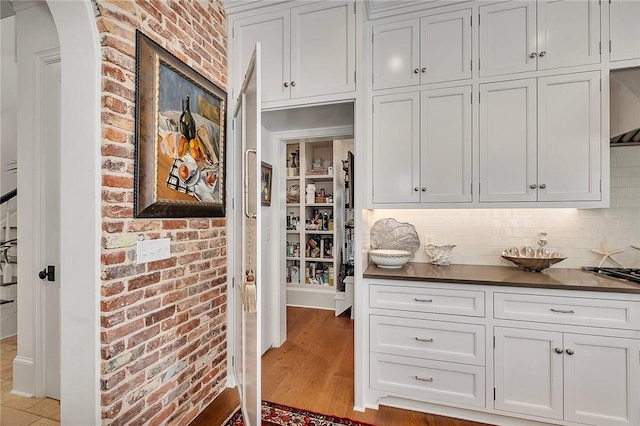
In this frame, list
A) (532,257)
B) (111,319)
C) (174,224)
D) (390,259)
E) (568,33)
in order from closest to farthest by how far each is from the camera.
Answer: (111,319)
(174,224)
(568,33)
(532,257)
(390,259)

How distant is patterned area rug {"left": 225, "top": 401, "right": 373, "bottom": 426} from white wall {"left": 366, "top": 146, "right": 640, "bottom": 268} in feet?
4.43

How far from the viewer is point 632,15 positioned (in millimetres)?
1781

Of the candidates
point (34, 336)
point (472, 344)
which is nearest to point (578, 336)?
point (472, 344)

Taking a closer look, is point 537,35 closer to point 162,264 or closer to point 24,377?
point 162,264

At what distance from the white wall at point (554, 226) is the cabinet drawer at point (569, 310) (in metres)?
0.57

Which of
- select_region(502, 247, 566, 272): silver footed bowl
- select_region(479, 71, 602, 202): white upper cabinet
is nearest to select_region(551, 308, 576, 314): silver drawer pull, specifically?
select_region(502, 247, 566, 272): silver footed bowl

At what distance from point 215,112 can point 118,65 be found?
750 millimetres

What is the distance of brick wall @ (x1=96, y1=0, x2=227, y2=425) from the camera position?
4.38ft

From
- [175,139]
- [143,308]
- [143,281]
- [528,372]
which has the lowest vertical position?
[528,372]

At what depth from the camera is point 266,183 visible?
8.99 ft

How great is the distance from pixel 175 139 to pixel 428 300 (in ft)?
6.10

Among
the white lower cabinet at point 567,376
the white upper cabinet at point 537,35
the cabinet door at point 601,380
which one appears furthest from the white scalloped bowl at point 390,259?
the white upper cabinet at point 537,35

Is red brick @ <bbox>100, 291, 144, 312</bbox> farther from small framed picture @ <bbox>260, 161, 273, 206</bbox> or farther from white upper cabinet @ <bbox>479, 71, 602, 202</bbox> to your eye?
white upper cabinet @ <bbox>479, 71, 602, 202</bbox>

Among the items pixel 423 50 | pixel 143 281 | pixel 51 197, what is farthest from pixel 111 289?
pixel 423 50
